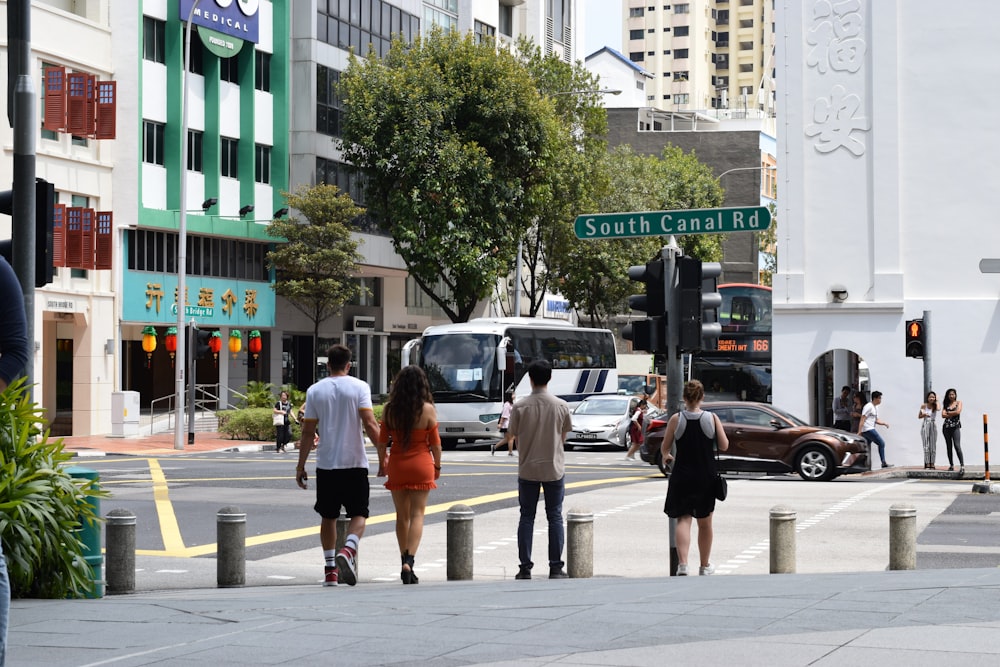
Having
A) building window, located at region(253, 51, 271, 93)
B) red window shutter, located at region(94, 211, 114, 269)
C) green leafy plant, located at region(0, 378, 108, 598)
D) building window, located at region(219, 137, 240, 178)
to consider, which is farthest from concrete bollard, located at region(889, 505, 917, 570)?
building window, located at region(253, 51, 271, 93)

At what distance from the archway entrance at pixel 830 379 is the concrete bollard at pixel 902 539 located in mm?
18754

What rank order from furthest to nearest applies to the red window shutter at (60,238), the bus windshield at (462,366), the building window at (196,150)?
the building window at (196,150)
the bus windshield at (462,366)
the red window shutter at (60,238)

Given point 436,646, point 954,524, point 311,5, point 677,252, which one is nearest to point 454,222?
point 311,5

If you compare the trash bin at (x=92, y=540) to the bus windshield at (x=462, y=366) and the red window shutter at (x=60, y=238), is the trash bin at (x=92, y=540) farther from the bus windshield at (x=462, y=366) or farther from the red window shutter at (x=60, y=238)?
the red window shutter at (x=60, y=238)

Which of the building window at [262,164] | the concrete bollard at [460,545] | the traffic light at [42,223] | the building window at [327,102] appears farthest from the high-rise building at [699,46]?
the traffic light at [42,223]

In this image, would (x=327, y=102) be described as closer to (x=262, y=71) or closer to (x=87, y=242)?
(x=262, y=71)

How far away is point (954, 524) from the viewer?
18.1 meters

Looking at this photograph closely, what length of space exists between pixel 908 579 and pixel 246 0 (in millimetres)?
37173

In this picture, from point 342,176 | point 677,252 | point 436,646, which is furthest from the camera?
point 342,176

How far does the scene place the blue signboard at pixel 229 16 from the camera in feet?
138

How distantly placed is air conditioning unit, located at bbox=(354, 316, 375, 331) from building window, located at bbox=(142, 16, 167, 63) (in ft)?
45.0

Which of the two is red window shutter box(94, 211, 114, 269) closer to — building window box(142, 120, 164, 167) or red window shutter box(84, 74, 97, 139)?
red window shutter box(84, 74, 97, 139)

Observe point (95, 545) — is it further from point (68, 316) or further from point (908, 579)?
point (68, 316)

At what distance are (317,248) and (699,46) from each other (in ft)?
343
